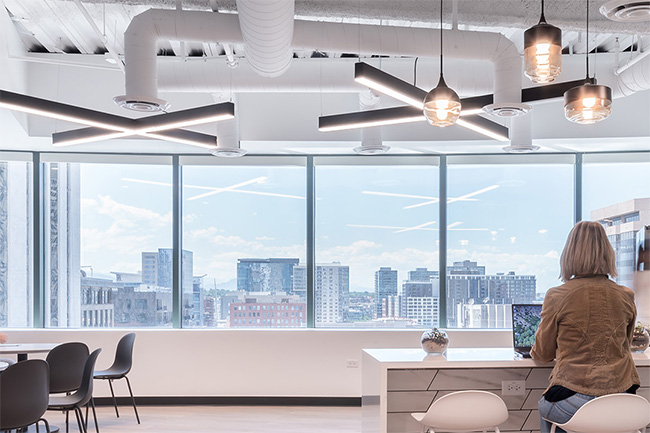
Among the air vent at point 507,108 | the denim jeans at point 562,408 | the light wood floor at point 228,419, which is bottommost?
the light wood floor at point 228,419

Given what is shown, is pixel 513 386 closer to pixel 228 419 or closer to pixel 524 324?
pixel 524 324

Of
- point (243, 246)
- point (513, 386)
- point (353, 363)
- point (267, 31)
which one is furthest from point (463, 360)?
point (243, 246)

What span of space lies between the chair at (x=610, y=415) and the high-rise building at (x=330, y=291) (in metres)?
4.71

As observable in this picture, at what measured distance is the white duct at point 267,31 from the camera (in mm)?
3770

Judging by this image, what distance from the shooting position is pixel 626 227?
6.39 meters

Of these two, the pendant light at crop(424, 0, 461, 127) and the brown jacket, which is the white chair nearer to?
the brown jacket

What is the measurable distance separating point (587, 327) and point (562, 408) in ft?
1.43

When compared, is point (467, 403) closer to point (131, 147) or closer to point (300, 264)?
point (300, 264)

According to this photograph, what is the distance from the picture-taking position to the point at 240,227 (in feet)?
25.7

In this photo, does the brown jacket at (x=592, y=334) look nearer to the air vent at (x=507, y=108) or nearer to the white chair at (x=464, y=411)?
the white chair at (x=464, y=411)

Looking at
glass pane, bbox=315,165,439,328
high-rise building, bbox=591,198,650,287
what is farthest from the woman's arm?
glass pane, bbox=315,165,439,328

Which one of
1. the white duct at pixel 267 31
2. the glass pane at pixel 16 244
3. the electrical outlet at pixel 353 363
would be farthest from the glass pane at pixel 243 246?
the white duct at pixel 267 31

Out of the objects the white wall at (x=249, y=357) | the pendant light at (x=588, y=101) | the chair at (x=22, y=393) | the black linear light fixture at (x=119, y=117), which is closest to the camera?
the pendant light at (x=588, y=101)

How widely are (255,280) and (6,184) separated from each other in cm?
315
